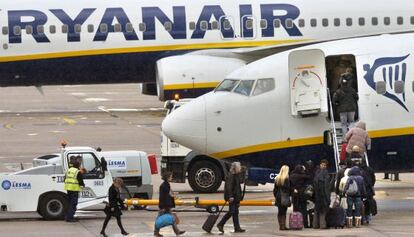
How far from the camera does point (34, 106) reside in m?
68.4

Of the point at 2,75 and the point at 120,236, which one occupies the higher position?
the point at 2,75

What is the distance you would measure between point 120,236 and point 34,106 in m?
38.2

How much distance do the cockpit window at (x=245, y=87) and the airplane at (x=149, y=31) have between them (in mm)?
19128

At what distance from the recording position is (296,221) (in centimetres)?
3130

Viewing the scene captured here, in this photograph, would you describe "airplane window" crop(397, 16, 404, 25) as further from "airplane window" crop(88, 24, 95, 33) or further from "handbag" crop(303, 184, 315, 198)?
"handbag" crop(303, 184, 315, 198)

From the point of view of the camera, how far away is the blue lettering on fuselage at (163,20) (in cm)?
5412

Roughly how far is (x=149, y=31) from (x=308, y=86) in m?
21.5

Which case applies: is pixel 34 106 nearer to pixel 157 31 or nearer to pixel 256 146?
pixel 157 31

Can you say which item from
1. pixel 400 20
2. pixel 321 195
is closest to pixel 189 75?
pixel 400 20

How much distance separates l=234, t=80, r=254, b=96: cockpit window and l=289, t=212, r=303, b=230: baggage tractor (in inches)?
154

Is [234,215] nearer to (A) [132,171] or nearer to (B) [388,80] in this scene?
(B) [388,80]

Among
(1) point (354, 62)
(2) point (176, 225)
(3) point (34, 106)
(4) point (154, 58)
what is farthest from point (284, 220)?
(3) point (34, 106)

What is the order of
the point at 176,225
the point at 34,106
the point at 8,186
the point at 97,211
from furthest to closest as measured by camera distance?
1. the point at 34,106
2. the point at 97,211
3. the point at 8,186
4. the point at 176,225

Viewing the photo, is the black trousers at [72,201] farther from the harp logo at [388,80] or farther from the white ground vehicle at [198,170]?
the harp logo at [388,80]
